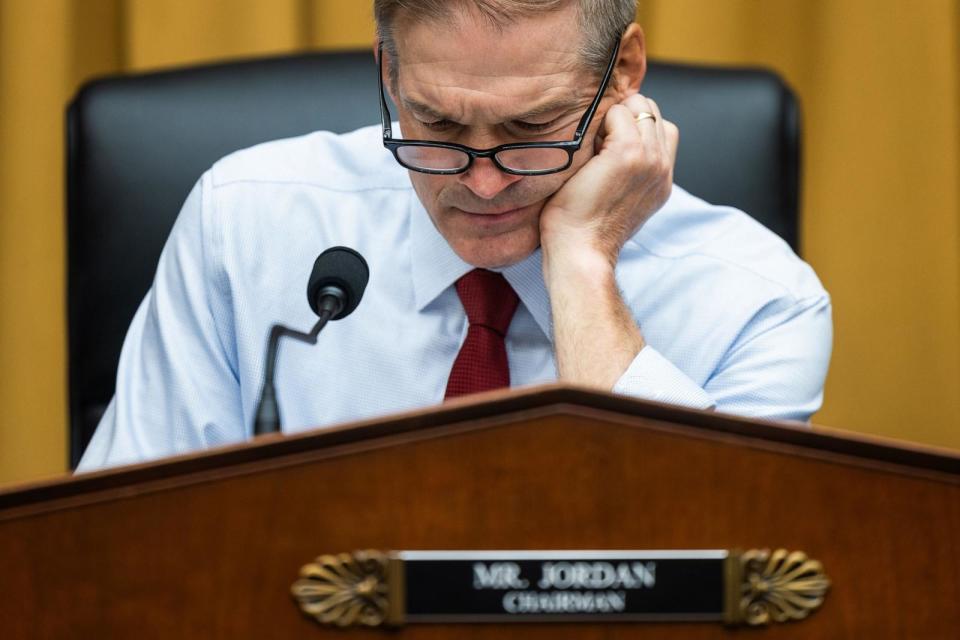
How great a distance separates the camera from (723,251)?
1.40 meters

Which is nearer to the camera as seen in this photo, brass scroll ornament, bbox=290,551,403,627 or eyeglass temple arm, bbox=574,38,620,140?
brass scroll ornament, bbox=290,551,403,627

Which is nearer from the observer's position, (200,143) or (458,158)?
(458,158)

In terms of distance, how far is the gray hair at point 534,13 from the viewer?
3.61 feet

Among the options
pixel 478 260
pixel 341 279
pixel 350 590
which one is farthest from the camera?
pixel 478 260

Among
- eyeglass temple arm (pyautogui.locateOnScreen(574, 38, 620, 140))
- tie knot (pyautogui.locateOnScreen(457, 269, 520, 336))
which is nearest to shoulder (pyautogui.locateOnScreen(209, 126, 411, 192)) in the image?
tie knot (pyautogui.locateOnScreen(457, 269, 520, 336))

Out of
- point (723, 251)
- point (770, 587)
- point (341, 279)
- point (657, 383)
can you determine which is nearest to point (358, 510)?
point (770, 587)

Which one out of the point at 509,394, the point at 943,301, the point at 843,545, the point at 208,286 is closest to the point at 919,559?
the point at 843,545

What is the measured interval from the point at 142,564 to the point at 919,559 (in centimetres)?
39

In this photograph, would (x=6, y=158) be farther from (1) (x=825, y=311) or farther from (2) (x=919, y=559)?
(2) (x=919, y=559)

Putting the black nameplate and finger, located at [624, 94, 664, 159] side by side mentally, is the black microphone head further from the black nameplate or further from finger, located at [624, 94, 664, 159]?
finger, located at [624, 94, 664, 159]

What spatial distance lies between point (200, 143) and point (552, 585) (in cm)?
96

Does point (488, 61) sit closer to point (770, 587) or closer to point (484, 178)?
point (484, 178)

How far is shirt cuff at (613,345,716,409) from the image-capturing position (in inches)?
42.4

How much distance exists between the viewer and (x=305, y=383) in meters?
1.31
